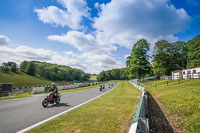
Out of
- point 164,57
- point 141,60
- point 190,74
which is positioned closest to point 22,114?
point 190,74

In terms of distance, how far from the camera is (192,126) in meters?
4.59

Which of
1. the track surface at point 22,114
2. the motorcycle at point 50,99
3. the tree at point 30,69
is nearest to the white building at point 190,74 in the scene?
the motorcycle at point 50,99

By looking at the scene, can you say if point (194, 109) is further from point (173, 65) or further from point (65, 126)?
point (173, 65)

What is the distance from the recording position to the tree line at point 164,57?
126ft

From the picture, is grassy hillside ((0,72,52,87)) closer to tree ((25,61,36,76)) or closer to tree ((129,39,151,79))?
tree ((25,61,36,76))

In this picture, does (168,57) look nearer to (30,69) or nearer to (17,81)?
(17,81)

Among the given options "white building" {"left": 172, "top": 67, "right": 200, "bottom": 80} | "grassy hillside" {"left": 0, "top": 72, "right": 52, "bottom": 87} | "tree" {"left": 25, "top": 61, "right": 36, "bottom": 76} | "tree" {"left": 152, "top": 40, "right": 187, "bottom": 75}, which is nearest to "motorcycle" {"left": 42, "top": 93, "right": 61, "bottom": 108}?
"white building" {"left": 172, "top": 67, "right": 200, "bottom": 80}

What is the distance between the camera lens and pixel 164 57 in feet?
146

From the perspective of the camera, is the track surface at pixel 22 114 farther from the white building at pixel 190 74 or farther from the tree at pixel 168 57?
the tree at pixel 168 57

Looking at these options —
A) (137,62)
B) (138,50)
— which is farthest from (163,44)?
(137,62)

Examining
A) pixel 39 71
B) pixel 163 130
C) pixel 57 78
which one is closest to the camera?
pixel 163 130

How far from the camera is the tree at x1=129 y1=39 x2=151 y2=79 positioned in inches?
1486

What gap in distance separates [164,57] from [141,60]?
46.8ft

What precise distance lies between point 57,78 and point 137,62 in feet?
302
